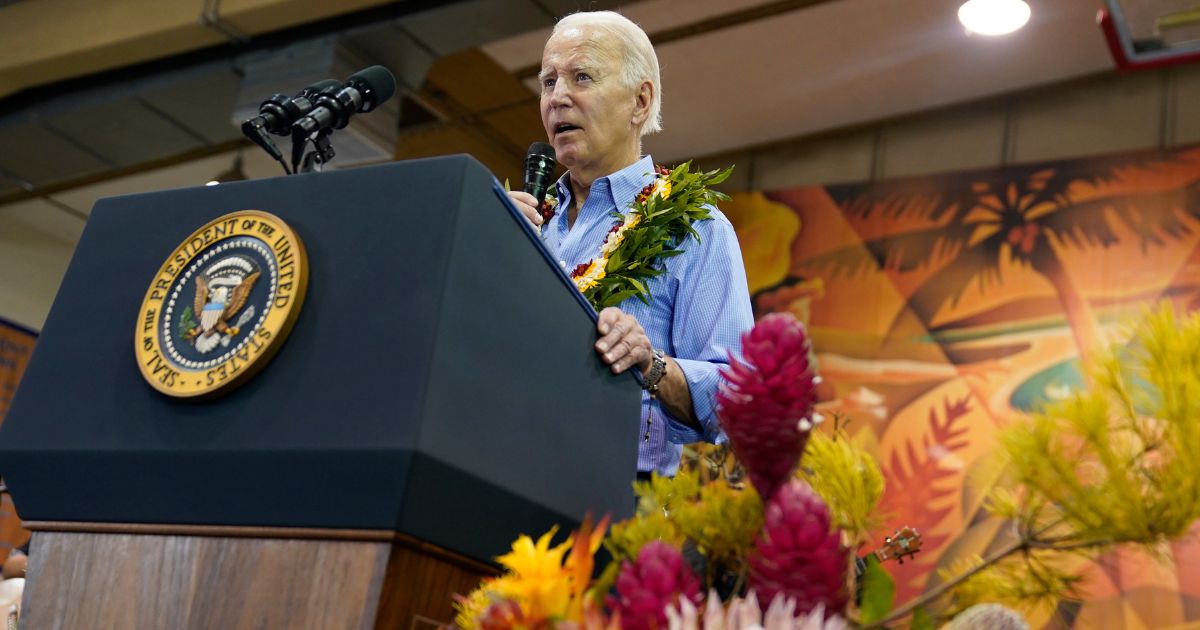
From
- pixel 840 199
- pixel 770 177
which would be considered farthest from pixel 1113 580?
pixel 770 177

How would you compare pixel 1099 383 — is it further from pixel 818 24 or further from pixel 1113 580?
pixel 818 24

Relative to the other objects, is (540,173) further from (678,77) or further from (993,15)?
(678,77)

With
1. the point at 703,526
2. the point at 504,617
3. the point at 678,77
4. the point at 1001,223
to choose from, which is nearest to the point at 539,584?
the point at 504,617

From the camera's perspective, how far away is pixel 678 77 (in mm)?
5621

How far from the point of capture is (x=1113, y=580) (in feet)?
14.0

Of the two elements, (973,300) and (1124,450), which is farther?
(973,300)

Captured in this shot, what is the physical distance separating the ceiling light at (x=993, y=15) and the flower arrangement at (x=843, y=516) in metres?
4.32

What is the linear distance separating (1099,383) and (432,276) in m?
0.49

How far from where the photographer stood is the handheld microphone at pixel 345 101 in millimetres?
1392

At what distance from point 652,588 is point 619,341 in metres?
0.53

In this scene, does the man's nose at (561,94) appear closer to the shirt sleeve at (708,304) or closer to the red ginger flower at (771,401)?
the shirt sleeve at (708,304)

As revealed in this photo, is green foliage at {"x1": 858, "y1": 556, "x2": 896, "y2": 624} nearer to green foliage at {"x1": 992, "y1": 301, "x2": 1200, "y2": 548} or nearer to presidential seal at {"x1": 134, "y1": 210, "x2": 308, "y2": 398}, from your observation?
green foliage at {"x1": 992, "y1": 301, "x2": 1200, "y2": 548}

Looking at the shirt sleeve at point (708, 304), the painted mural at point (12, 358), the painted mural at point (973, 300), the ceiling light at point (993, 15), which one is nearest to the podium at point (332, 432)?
the shirt sleeve at point (708, 304)

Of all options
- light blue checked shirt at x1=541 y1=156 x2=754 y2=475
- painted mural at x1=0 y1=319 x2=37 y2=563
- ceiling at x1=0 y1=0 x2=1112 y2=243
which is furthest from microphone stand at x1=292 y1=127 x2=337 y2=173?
painted mural at x1=0 y1=319 x2=37 y2=563
